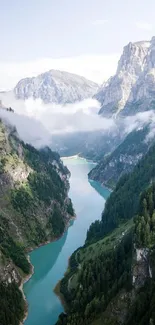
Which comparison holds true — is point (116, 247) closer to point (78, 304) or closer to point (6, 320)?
point (78, 304)

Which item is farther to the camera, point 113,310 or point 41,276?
point 41,276

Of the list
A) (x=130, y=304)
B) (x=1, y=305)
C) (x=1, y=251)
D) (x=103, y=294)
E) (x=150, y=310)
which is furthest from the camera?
(x=1, y=251)

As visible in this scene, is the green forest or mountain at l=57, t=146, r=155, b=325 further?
the green forest

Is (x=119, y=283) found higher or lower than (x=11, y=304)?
higher

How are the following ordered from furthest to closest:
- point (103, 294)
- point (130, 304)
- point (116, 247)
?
1. point (116, 247)
2. point (103, 294)
3. point (130, 304)

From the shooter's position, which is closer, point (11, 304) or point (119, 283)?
point (119, 283)

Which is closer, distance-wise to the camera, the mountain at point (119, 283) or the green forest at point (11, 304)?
the mountain at point (119, 283)

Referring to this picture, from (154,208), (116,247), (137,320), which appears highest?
(154,208)

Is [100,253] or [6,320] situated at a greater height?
[100,253]

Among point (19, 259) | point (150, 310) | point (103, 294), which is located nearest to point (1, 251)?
point (19, 259)

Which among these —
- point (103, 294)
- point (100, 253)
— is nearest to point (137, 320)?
point (103, 294)
